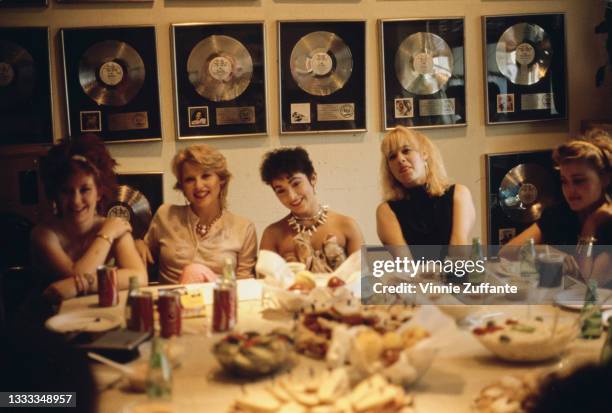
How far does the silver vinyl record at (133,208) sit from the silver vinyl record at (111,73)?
1.40 feet

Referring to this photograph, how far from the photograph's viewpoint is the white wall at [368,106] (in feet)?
10.7

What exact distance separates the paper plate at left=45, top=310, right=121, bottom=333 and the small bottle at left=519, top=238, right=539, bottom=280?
48.1 inches

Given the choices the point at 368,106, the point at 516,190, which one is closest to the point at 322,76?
the point at 368,106

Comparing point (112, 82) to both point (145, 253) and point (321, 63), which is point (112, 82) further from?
point (321, 63)

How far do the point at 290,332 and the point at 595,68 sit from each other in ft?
9.24

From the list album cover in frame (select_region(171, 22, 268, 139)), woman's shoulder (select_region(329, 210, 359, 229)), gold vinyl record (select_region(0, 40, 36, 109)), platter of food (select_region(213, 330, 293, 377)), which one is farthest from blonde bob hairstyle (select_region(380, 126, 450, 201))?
gold vinyl record (select_region(0, 40, 36, 109))

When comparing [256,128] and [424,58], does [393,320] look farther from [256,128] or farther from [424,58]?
[424,58]

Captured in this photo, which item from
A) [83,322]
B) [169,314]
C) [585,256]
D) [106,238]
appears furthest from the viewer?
[106,238]

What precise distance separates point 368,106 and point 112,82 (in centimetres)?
126

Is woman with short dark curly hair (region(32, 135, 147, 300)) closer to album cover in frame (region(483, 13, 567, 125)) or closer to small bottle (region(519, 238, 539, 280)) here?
small bottle (region(519, 238, 539, 280))

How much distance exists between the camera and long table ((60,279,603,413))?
4.74ft

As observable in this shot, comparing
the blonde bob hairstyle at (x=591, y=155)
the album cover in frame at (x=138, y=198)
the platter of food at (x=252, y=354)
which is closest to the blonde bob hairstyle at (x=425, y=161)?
the blonde bob hairstyle at (x=591, y=155)

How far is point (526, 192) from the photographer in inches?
150

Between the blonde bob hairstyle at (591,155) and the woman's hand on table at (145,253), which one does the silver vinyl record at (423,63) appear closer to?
the blonde bob hairstyle at (591,155)
